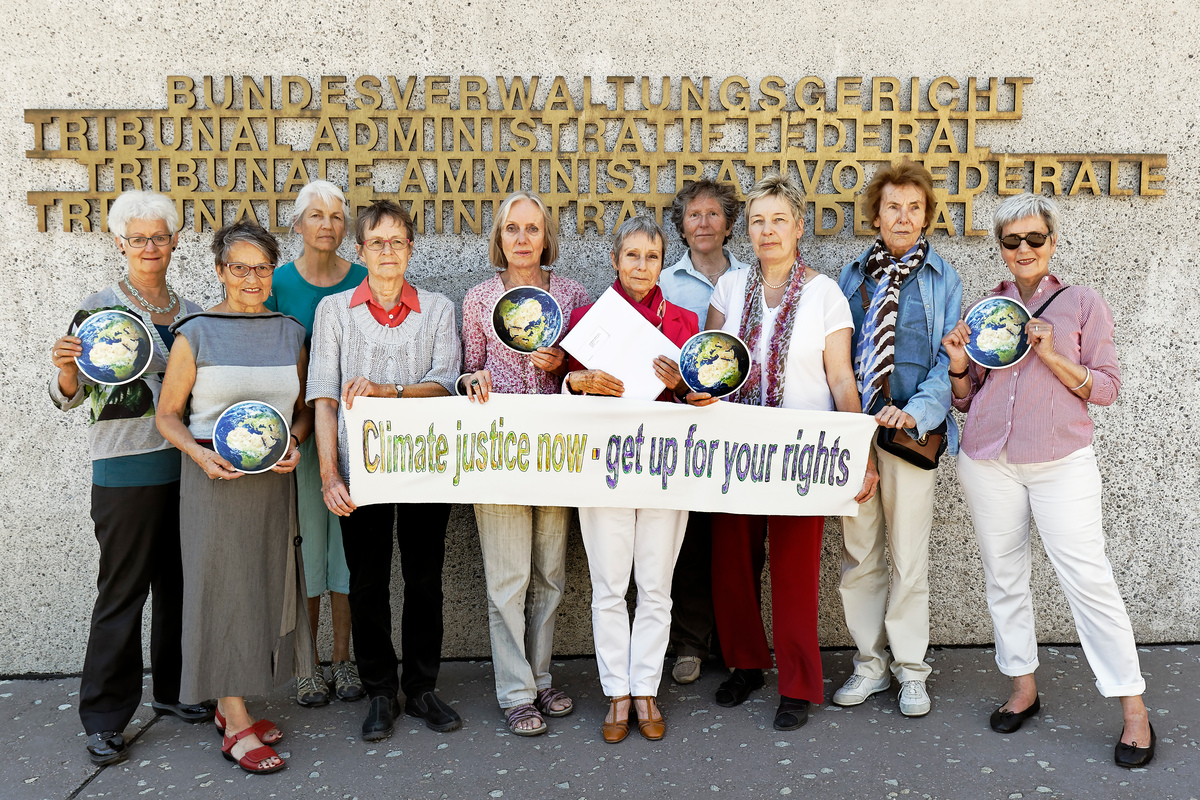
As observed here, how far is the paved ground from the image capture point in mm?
2939

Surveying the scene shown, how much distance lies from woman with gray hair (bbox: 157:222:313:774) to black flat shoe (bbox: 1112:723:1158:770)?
10.5 ft

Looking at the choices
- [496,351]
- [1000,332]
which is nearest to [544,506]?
[496,351]

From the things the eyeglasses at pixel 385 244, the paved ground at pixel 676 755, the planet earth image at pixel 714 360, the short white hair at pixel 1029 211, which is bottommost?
the paved ground at pixel 676 755

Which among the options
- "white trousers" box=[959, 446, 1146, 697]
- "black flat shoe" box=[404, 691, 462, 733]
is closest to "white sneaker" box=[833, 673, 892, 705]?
"white trousers" box=[959, 446, 1146, 697]

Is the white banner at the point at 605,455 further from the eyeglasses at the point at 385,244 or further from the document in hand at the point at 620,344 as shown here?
the eyeglasses at the point at 385,244

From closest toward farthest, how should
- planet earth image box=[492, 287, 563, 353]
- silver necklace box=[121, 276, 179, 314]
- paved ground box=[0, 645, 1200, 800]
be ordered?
1. paved ground box=[0, 645, 1200, 800]
2. planet earth image box=[492, 287, 563, 353]
3. silver necklace box=[121, 276, 179, 314]

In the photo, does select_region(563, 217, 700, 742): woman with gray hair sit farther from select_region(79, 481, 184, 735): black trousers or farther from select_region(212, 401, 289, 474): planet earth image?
select_region(79, 481, 184, 735): black trousers

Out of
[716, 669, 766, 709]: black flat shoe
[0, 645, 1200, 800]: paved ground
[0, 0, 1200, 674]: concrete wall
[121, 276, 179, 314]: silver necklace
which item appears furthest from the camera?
[0, 0, 1200, 674]: concrete wall

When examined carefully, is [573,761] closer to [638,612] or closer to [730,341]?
[638,612]

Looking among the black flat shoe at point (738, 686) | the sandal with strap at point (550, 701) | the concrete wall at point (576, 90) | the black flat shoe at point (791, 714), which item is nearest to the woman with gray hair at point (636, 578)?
the sandal with strap at point (550, 701)

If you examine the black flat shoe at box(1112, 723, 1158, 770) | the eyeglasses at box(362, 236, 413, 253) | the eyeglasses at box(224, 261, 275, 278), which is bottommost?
the black flat shoe at box(1112, 723, 1158, 770)

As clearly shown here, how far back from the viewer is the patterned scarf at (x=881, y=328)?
328 cm

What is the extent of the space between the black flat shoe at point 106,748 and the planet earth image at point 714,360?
2.69 metres

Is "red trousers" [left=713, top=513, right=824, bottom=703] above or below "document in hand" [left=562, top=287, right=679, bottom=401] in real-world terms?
below
